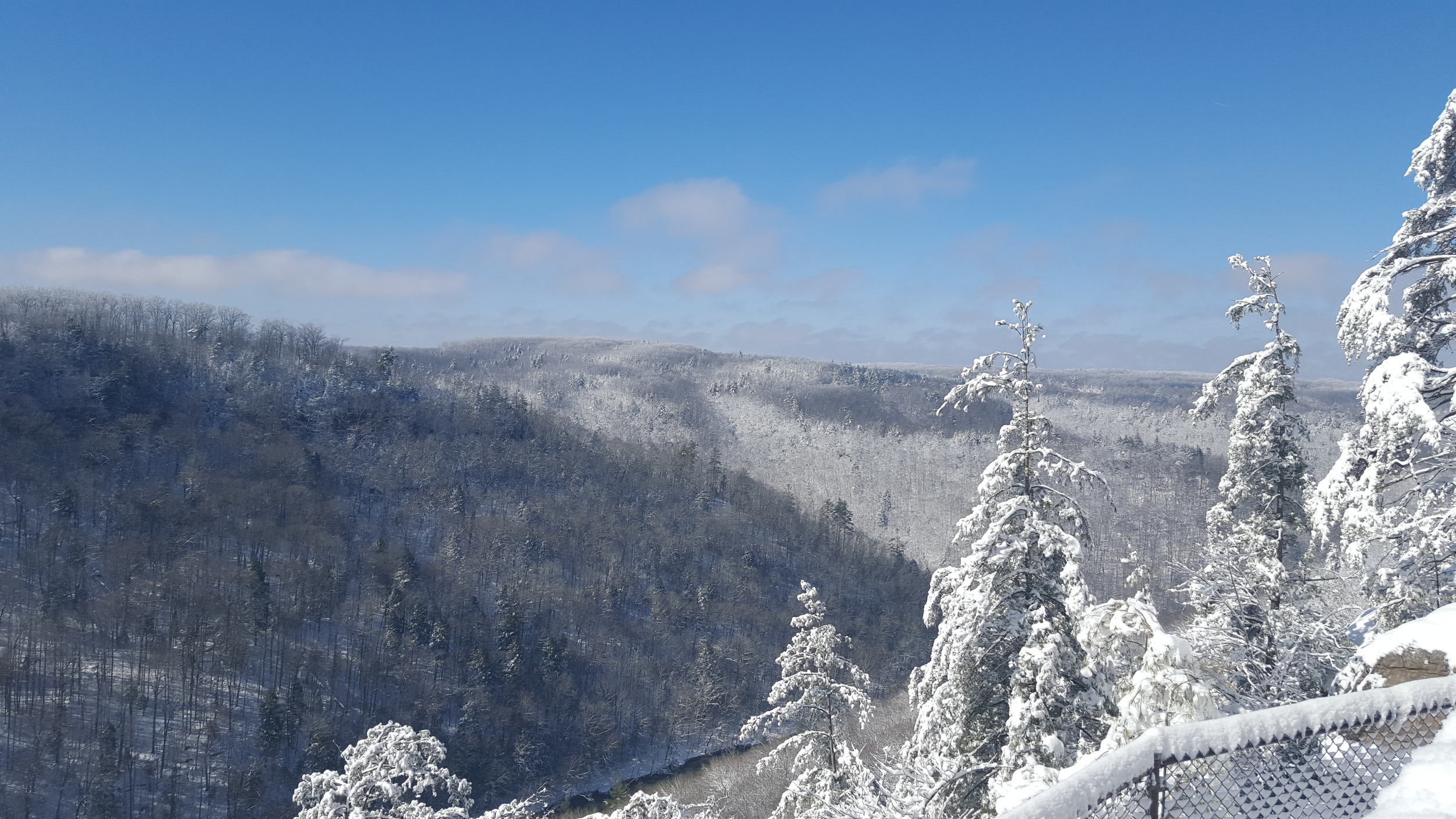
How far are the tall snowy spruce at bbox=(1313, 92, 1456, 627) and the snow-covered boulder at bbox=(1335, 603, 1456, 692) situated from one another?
4.68ft

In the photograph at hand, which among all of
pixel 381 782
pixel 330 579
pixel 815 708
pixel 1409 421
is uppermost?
pixel 1409 421

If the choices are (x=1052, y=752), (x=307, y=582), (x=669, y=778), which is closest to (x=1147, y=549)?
(x=669, y=778)

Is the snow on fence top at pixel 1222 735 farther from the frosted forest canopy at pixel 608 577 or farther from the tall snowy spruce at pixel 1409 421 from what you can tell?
the tall snowy spruce at pixel 1409 421

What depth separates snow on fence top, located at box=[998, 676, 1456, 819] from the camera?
14.4ft

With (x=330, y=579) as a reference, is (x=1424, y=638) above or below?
above

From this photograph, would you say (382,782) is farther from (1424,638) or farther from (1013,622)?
(1424,638)

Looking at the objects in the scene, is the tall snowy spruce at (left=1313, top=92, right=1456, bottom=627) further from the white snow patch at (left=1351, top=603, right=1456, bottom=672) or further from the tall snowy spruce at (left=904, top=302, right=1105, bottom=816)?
the tall snowy spruce at (left=904, top=302, right=1105, bottom=816)

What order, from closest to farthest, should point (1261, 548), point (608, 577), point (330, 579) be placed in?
point (1261, 548)
point (330, 579)
point (608, 577)

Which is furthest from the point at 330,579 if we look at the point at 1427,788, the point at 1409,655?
the point at 1427,788

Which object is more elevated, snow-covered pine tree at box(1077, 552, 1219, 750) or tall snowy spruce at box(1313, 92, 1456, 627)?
tall snowy spruce at box(1313, 92, 1456, 627)

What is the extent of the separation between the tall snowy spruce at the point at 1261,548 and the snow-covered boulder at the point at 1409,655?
100.0 inches

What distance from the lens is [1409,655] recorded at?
29.2 feet

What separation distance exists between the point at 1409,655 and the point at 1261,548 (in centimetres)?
751

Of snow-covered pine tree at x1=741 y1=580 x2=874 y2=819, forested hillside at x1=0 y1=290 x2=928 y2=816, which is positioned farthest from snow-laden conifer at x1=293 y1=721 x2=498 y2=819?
forested hillside at x1=0 y1=290 x2=928 y2=816
